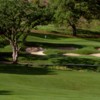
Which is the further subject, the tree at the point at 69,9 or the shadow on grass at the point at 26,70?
the tree at the point at 69,9

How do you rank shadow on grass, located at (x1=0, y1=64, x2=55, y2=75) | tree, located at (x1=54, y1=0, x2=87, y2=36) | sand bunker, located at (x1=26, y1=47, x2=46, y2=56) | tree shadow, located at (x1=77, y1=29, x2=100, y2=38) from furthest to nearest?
tree shadow, located at (x1=77, y1=29, x2=100, y2=38)
tree, located at (x1=54, y1=0, x2=87, y2=36)
sand bunker, located at (x1=26, y1=47, x2=46, y2=56)
shadow on grass, located at (x1=0, y1=64, x2=55, y2=75)

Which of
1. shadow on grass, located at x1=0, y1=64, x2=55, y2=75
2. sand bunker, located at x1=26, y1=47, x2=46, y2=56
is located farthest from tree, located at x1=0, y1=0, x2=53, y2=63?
sand bunker, located at x1=26, y1=47, x2=46, y2=56

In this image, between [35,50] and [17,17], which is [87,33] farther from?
[17,17]

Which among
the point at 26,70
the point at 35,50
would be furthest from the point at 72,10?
the point at 26,70

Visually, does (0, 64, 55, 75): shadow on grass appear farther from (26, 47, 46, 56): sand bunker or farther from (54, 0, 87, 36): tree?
(54, 0, 87, 36): tree

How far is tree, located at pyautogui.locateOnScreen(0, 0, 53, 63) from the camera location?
116 feet

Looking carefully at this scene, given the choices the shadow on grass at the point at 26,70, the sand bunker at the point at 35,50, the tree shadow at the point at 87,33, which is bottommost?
the tree shadow at the point at 87,33

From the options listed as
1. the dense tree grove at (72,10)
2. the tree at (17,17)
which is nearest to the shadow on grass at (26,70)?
the tree at (17,17)

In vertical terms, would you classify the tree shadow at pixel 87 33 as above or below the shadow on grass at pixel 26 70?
below

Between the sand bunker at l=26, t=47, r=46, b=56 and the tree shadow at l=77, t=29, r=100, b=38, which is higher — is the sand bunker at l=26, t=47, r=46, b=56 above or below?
above

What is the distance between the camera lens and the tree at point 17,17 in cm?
3531

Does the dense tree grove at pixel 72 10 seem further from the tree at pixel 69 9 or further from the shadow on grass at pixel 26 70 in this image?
the shadow on grass at pixel 26 70

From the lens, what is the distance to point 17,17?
3575 centimetres

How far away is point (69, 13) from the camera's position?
2648 inches
